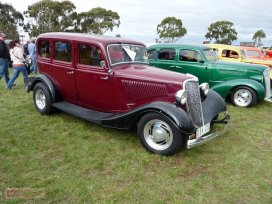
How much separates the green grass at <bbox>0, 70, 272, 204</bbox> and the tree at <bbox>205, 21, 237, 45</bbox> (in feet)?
153

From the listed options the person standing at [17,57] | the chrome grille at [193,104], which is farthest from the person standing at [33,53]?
the chrome grille at [193,104]

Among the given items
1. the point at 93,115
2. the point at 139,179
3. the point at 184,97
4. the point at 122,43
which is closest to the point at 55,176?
the point at 139,179

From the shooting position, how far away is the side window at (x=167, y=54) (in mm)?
7125

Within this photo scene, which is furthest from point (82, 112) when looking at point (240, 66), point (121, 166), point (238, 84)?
point (240, 66)

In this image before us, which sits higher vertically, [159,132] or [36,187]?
[159,132]

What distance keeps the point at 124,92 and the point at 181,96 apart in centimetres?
113

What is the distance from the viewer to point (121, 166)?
121 inches

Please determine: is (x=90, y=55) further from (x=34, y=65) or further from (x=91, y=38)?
(x=34, y=65)

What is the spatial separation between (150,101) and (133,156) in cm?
99

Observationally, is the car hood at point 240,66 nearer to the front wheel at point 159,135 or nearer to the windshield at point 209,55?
the windshield at point 209,55

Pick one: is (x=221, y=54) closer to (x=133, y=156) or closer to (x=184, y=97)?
(x=184, y=97)

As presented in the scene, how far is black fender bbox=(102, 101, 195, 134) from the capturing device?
9.91 feet

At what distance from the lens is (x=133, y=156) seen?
3.34 meters

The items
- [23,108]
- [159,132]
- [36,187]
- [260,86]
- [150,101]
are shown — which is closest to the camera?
[36,187]
